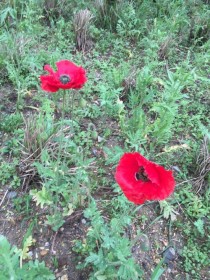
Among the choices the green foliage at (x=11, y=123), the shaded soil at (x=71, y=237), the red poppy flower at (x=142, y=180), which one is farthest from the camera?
the green foliage at (x=11, y=123)

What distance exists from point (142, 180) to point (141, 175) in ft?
0.09

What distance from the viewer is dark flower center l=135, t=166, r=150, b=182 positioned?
1.25 meters

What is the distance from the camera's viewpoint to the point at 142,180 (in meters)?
1.25

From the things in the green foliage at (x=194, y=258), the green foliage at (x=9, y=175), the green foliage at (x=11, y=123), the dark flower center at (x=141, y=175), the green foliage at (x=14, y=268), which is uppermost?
the dark flower center at (x=141, y=175)

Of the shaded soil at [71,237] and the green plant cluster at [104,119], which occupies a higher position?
the green plant cluster at [104,119]

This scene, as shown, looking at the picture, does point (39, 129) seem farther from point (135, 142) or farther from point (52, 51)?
point (52, 51)

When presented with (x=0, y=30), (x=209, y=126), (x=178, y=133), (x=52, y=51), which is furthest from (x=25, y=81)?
(x=209, y=126)

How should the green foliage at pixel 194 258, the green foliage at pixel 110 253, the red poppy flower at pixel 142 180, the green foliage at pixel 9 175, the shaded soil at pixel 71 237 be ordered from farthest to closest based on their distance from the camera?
the green foliage at pixel 9 175, the green foliage at pixel 194 258, the shaded soil at pixel 71 237, the green foliage at pixel 110 253, the red poppy flower at pixel 142 180

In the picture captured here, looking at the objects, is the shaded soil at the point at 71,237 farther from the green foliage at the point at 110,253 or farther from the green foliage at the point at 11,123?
the green foliage at the point at 11,123

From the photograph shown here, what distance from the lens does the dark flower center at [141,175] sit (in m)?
1.25

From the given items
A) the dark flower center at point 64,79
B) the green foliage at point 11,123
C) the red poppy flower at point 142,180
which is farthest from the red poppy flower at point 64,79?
the green foliage at point 11,123

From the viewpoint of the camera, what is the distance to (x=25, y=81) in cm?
273

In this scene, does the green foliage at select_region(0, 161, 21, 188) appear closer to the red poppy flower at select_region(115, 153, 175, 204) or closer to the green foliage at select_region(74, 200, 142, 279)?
the green foliage at select_region(74, 200, 142, 279)

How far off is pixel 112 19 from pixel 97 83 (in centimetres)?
101
